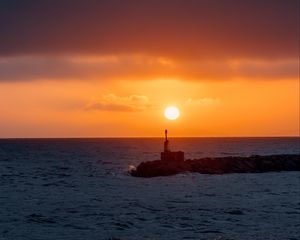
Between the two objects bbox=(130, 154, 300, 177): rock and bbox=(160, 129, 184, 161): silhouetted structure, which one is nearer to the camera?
bbox=(130, 154, 300, 177): rock

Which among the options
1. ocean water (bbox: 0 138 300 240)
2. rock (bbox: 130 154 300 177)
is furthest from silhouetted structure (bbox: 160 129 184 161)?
ocean water (bbox: 0 138 300 240)

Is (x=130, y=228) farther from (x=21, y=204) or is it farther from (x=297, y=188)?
(x=297, y=188)

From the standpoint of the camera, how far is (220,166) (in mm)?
64562

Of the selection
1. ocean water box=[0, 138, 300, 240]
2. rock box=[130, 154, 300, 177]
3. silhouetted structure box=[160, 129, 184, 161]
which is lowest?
ocean water box=[0, 138, 300, 240]

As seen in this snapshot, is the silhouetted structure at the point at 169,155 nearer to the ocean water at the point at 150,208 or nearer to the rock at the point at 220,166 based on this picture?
the rock at the point at 220,166

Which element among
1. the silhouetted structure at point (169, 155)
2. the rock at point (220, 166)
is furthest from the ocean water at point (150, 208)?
the silhouetted structure at point (169, 155)

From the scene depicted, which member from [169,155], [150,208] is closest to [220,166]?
[169,155]

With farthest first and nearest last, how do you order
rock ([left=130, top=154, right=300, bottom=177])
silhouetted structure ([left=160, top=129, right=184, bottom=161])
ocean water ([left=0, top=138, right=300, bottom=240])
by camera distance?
silhouetted structure ([left=160, top=129, right=184, bottom=161]), rock ([left=130, top=154, right=300, bottom=177]), ocean water ([left=0, top=138, right=300, bottom=240])

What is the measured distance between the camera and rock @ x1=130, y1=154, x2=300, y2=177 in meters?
59.1

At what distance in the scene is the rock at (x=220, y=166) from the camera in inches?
2328

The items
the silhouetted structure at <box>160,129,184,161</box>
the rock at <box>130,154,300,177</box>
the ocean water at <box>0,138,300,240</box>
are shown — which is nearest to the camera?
the ocean water at <box>0,138,300,240</box>

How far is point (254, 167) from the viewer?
214 feet

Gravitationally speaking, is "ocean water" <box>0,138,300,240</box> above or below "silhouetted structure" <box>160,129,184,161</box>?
below

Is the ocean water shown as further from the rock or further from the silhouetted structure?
the silhouetted structure
